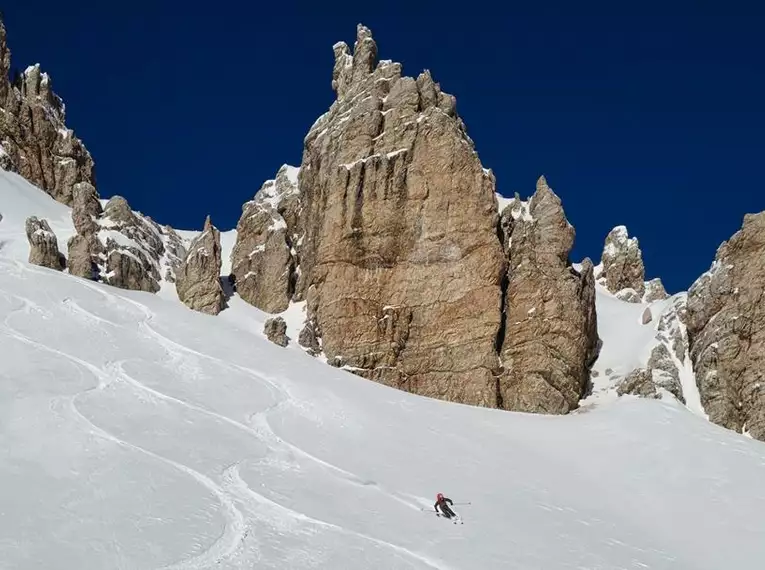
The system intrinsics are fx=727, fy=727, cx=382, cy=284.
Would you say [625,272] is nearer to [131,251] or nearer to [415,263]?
[415,263]

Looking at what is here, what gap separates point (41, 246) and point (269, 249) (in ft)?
64.5

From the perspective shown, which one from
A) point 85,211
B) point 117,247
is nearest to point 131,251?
point 117,247

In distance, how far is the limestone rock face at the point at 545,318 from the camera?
53312 millimetres

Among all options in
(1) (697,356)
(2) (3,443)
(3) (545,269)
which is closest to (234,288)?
(3) (545,269)

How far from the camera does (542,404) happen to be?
52500mm

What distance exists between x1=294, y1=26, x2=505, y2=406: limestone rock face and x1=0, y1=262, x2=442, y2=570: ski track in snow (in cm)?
1652

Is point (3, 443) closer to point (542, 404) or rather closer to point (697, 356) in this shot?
point (542, 404)

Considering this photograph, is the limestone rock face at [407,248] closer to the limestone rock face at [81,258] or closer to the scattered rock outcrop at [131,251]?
the scattered rock outcrop at [131,251]

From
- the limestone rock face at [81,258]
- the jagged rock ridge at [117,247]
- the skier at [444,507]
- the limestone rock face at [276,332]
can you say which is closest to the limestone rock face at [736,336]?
the limestone rock face at [276,332]

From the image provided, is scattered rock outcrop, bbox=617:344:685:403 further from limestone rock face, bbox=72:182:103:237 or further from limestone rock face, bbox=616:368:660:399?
limestone rock face, bbox=72:182:103:237

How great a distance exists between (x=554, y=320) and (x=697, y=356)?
1096 centimetres

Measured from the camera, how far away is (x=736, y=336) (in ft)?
168

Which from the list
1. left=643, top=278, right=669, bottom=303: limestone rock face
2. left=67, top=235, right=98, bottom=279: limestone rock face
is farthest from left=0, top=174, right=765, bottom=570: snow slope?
left=643, top=278, right=669, bottom=303: limestone rock face

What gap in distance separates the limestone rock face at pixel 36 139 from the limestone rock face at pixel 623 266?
67610 mm
